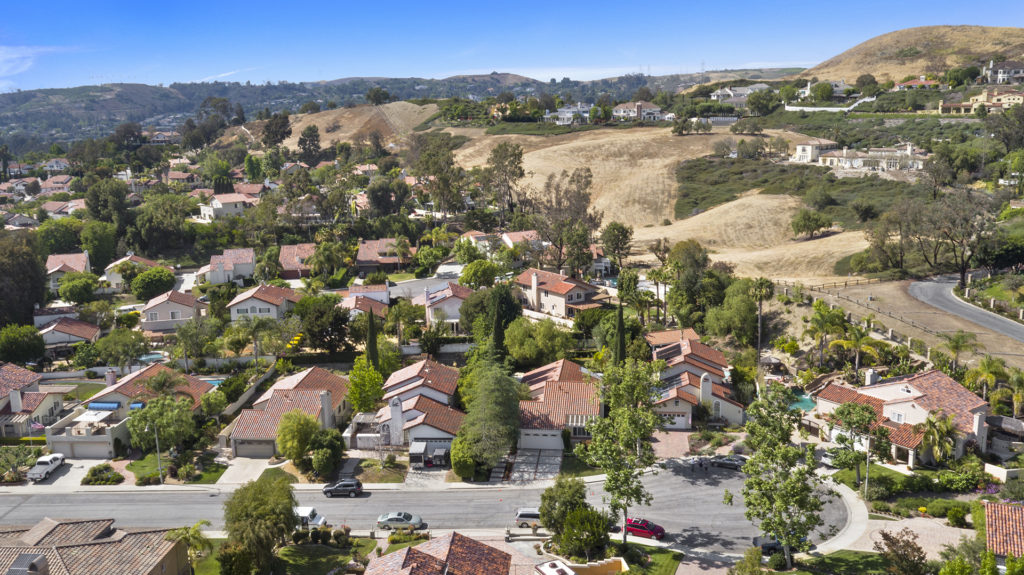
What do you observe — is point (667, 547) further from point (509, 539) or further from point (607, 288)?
point (607, 288)

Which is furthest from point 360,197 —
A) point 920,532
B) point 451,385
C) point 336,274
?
point 920,532

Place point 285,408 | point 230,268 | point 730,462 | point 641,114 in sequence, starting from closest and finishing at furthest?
point 730,462, point 285,408, point 230,268, point 641,114

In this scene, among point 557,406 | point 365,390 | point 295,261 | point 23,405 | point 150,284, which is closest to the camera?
point 557,406

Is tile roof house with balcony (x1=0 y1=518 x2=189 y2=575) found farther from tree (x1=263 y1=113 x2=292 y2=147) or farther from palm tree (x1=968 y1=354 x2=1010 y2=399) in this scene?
tree (x1=263 y1=113 x2=292 y2=147)

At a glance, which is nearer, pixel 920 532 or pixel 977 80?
pixel 920 532

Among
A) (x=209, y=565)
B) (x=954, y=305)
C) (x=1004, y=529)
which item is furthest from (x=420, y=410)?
(x=954, y=305)

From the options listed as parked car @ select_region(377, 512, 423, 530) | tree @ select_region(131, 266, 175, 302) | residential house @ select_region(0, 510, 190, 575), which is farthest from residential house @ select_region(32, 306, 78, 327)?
parked car @ select_region(377, 512, 423, 530)

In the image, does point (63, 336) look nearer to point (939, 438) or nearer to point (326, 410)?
Result: point (326, 410)
